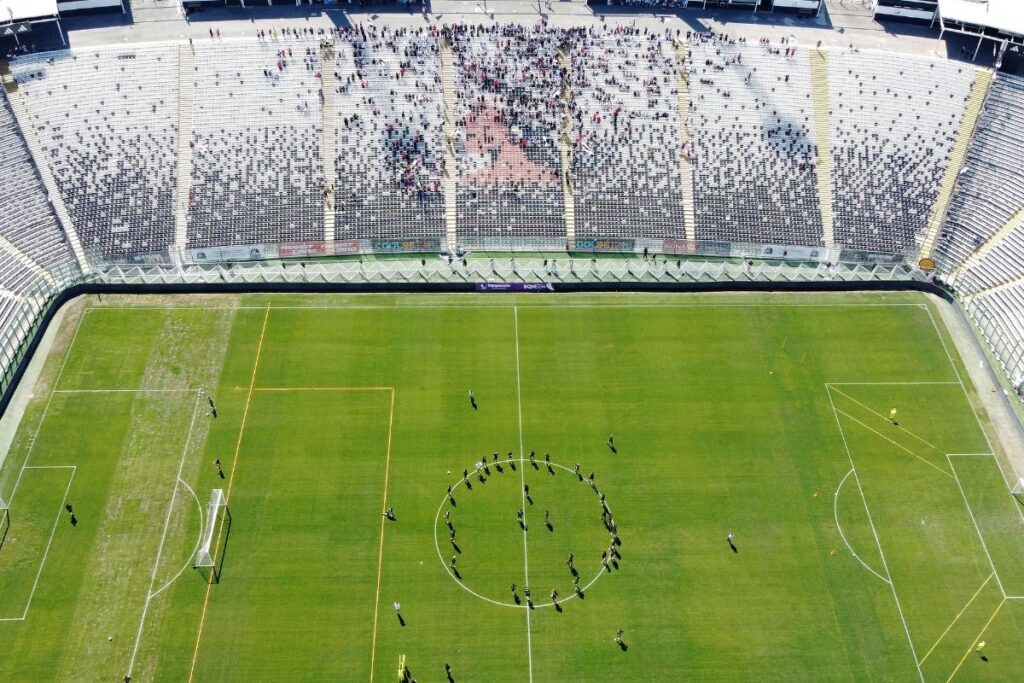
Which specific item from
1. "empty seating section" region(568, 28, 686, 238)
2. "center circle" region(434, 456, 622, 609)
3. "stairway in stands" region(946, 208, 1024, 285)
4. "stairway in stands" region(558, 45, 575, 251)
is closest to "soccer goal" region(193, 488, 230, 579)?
"center circle" region(434, 456, 622, 609)

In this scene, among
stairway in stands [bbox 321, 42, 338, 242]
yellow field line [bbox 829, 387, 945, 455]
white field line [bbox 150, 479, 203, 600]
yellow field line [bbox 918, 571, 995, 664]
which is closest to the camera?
yellow field line [bbox 918, 571, 995, 664]

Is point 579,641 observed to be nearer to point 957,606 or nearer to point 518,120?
point 957,606

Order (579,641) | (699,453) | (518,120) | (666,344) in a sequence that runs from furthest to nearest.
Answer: (518,120), (666,344), (699,453), (579,641)

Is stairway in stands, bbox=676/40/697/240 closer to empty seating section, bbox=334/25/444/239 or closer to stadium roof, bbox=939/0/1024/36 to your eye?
empty seating section, bbox=334/25/444/239

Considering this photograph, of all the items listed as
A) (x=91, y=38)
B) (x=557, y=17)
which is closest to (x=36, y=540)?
(x=91, y=38)

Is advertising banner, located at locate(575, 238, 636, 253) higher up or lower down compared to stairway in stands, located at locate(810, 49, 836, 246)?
lower down

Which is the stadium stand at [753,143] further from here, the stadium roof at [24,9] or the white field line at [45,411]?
the stadium roof at [24,9]

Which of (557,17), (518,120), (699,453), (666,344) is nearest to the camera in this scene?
(699,453)

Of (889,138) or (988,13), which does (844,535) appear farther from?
(988,13)
